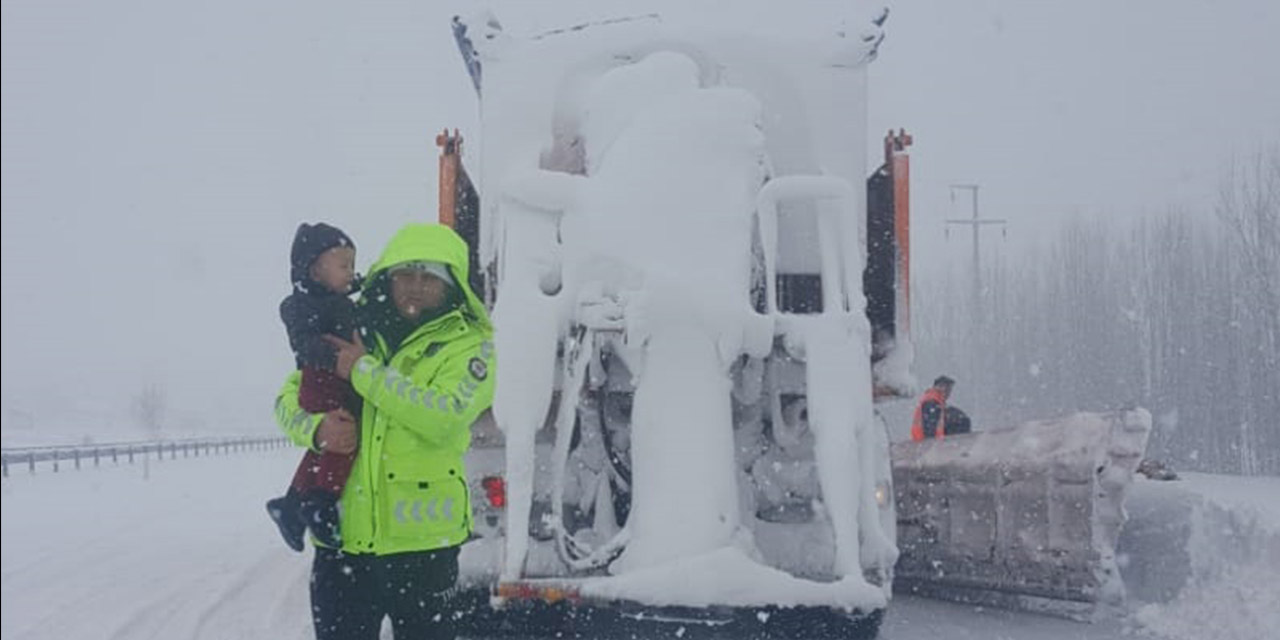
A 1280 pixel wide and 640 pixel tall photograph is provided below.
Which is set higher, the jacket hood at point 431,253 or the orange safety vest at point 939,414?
the jacket hood at point 431,253

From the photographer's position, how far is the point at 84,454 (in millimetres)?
→ 25125

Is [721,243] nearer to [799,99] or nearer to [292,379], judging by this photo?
[799,99]

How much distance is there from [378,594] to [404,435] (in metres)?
0.43

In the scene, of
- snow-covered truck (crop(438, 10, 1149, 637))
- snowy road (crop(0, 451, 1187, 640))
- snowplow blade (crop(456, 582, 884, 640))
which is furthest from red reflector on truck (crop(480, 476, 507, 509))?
snowy road (crop(0, 451, 1187, 640))

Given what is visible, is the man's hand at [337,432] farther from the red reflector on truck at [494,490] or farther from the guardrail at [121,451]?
the guardrail at [121,451]

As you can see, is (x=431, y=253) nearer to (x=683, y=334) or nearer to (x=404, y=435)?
(x=404, y=435)

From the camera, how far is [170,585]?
329 inches

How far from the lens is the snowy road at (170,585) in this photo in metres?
6.33

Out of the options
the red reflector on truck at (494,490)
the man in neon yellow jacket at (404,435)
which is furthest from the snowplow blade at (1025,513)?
the man in neon yellow jacket at (404,435)

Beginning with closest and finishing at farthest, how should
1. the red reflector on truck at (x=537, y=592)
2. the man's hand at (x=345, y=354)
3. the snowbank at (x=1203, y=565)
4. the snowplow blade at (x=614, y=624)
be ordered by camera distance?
the man's hand at (x=345, y=354), the red reflector on truck at (x=537, y=592), the snowplow blade at (x=614, y=624), the snowbank at (x=1203, y=565)

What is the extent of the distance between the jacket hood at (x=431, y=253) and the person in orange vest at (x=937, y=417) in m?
8.43

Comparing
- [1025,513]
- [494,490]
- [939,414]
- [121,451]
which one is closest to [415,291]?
[494,490]

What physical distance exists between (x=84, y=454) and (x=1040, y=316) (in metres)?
29.0

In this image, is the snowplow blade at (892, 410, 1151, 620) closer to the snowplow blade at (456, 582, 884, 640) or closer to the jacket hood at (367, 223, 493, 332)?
the snowplow blade at (456, 582, 884, 640)
